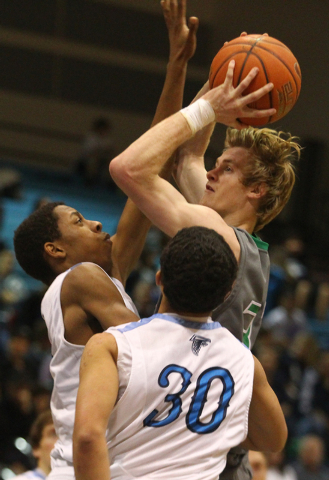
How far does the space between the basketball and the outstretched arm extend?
348 mm

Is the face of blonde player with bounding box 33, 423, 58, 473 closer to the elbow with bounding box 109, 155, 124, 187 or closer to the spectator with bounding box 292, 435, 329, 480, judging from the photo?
the elbow with bounding box 109, 155, 124, 187

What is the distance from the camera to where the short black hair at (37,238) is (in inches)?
116

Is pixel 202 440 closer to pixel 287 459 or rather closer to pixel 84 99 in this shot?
pixel 287 459

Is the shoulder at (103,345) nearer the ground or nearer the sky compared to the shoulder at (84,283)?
nearer the sky

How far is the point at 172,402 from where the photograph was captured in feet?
6.94

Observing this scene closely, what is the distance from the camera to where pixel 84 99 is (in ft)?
52.7

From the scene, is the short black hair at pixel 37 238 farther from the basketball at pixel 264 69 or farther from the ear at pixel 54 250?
the basketball at pixel 264 69

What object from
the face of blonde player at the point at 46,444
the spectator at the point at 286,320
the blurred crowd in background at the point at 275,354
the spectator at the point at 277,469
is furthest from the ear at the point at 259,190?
the spectator at the point at 286,320

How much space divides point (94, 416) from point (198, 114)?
1.32 m

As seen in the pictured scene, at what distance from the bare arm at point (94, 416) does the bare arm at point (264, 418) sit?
56 centimetres

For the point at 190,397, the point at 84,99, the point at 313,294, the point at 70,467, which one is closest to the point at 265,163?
the point at 190,397

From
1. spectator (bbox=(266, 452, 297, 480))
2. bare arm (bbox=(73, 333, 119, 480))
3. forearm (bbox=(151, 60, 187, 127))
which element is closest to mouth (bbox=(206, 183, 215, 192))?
forearm (bbox=(151, 60, 187, 127))

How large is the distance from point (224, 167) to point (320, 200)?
1205 cm

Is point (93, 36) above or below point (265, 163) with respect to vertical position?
below
